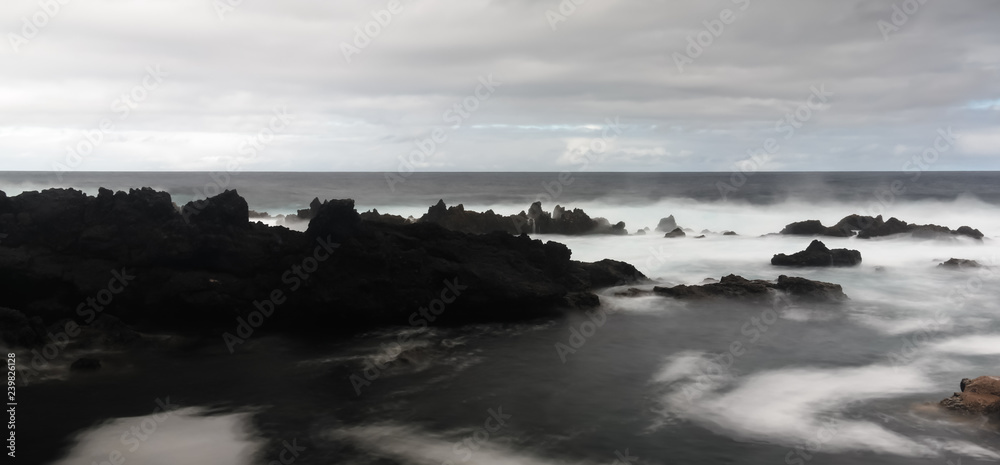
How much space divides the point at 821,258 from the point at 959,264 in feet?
20.6

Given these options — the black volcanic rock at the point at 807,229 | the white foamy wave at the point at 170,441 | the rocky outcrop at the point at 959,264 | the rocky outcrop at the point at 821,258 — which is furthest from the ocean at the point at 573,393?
the black volcanic rock at the point at 807,229

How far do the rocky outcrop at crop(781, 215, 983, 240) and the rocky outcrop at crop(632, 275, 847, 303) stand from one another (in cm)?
1888

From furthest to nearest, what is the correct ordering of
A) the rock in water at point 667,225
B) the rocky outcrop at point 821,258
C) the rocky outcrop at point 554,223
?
1. the rock in water at point 667,225
2. the rocky outcrop at point 554,223
3. the rocky outcrop at point 821,258

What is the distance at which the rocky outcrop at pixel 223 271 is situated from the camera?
18266 mm

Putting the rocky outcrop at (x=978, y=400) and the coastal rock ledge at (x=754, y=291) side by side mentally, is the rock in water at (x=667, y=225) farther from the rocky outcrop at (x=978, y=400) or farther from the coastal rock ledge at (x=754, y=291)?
the rocky outcrop at (x=978, y=400)

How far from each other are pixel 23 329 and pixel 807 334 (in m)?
19.5

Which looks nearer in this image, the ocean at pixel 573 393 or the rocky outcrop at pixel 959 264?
the ocean at pixel 573 393

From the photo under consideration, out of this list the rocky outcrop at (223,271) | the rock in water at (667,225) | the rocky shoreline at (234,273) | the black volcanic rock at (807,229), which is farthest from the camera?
the rock in water at (667,225)

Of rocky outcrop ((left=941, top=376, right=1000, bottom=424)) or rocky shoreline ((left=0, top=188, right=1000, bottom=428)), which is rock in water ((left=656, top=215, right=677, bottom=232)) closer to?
rocky shoreline ((left=0, top=188, right=1000, bottom=428))

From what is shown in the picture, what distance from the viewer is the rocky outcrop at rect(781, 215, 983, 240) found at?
39.0 metres

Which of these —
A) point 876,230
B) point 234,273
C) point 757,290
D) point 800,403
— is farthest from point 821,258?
point 234,273

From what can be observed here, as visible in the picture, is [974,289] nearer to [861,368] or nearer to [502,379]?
[861,368]

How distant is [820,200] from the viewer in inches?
3044

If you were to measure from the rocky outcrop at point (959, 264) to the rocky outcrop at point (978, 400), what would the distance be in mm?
19751
